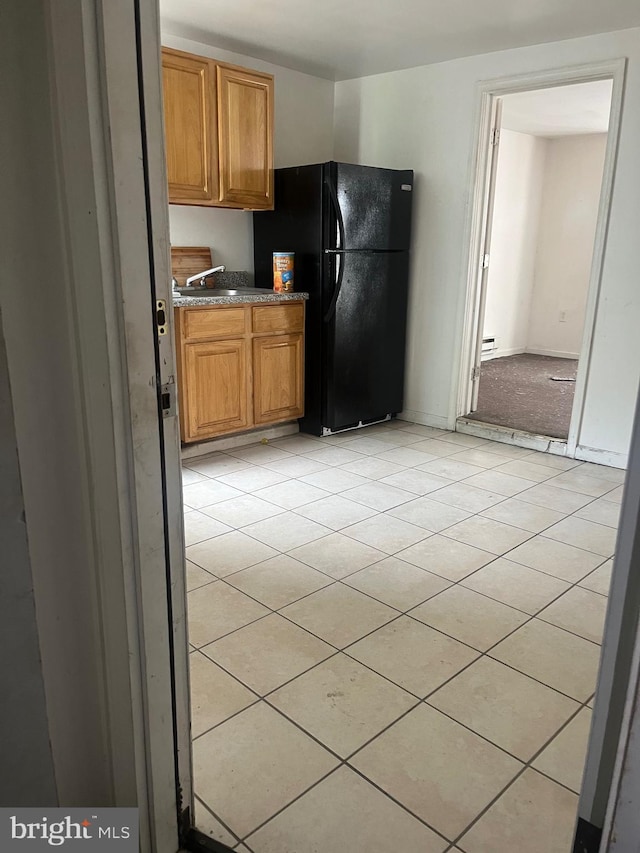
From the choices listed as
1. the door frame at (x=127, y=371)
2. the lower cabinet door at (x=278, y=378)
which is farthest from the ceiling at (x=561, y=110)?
the door frame at (x=127, y=371)

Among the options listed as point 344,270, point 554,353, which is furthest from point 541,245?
point 344,270

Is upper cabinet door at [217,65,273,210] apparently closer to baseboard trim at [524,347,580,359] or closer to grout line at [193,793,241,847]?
grout line at [193,793,241,847]

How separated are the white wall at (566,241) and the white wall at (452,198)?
310 cm

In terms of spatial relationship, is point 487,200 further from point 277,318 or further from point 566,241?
point 566,241

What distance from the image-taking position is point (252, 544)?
2662 millimetres

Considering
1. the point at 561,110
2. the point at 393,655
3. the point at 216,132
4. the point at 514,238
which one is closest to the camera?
the point at 393,655

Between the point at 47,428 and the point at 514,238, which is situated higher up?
the point at 514,238

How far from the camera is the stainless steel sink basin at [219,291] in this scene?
3.95 metres

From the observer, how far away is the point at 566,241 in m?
6.96

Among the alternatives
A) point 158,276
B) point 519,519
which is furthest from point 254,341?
point 158,276

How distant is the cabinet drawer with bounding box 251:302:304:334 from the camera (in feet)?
12.5

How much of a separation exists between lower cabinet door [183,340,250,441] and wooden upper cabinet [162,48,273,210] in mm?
846

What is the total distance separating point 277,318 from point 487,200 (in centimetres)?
156

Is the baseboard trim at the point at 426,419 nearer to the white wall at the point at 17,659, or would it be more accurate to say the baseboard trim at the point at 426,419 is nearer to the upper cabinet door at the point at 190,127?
the upper cabinet door at the point at 190,127
